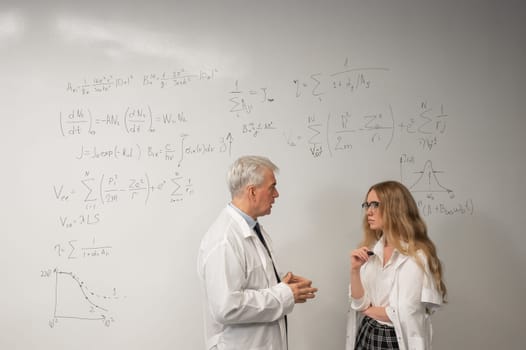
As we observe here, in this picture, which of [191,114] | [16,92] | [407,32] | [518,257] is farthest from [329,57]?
[16,92]

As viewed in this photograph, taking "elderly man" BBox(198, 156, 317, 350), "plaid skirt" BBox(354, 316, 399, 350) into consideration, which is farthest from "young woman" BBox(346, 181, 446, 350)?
"elderly man" BBox(198, 156, 317, 350)

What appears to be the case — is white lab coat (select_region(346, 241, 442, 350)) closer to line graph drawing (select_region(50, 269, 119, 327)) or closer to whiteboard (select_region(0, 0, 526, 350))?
whiteboard (select_region(0, 0, 526, 350))

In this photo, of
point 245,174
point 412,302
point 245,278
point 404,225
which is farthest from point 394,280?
point 245,174

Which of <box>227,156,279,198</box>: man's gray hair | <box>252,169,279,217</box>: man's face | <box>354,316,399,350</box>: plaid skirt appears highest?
<box>227,156,279,198</box>: man's gray hair

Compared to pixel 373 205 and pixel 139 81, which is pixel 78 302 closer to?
pixel 139 81

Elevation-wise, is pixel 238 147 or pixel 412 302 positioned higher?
pixel 238 147

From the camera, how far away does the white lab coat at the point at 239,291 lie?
1.71m

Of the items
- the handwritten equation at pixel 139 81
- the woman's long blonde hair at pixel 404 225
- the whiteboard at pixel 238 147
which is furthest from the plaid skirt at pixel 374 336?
the handwritten equation at pixel 139 81

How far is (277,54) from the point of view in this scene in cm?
247

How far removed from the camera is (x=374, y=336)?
1.93m

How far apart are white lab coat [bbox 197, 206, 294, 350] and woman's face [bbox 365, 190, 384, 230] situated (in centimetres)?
50

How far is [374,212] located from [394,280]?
0.31m

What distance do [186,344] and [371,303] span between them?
100 cm

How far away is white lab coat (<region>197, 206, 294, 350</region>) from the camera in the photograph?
171 cm
